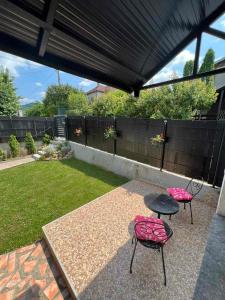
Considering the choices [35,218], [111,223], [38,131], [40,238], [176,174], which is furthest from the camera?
[38,131]

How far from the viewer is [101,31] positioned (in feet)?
5.75

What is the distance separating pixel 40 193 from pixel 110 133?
122 inches

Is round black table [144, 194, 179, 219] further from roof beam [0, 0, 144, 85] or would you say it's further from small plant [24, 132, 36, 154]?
small plant [24, 132, 36, 154]

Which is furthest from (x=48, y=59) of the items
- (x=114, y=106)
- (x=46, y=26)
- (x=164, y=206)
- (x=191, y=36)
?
(x=114, y=106)

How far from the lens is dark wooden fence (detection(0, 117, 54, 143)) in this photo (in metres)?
8.42

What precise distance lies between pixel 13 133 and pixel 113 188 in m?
7.21

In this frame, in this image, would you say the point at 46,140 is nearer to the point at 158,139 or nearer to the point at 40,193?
the point at 40,193

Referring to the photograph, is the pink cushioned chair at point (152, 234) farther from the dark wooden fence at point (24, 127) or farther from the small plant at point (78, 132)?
the dark wooden fence at point (24, 127)

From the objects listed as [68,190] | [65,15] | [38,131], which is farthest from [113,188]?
[38,131]

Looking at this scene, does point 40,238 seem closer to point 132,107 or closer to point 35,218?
point 35,218

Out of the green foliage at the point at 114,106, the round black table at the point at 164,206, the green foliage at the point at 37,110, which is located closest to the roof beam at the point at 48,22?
the round black table at the point at 164,206

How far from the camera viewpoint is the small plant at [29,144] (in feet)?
29.0

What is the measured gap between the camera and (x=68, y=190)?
4609mm

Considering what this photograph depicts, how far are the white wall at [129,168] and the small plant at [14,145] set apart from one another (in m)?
3.28
